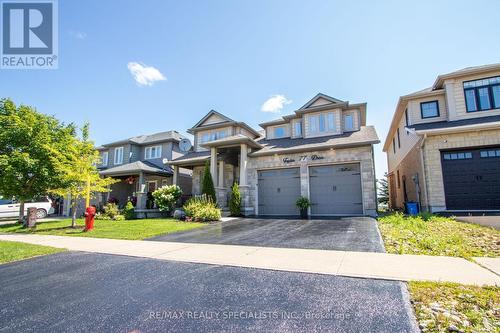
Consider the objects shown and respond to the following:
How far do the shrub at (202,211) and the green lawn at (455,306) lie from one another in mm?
10536

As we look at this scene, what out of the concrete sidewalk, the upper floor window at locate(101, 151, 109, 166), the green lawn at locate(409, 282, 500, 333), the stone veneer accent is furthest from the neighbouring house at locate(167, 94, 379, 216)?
the upper floor window at locate(101, 151, 109, 166)

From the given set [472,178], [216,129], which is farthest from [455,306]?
[216,129]

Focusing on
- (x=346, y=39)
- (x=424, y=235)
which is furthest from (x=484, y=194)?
(x=346, y=39)

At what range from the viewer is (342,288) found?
329 centimetres

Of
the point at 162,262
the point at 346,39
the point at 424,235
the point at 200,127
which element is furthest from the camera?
the point at 200,127

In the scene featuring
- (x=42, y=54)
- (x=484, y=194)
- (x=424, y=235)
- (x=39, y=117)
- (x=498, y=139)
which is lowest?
(x=424, y=235)

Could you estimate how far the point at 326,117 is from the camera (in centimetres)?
1639

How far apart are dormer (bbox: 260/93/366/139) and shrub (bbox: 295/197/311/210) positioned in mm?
5184

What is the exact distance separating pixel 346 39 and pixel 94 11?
987cm

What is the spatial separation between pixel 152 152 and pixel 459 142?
22643 millimetres

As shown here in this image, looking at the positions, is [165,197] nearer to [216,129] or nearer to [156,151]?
[216,129]

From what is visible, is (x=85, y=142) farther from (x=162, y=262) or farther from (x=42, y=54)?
(x=162, y=262)

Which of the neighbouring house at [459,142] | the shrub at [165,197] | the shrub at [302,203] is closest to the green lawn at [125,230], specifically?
the shrub at [165,197]

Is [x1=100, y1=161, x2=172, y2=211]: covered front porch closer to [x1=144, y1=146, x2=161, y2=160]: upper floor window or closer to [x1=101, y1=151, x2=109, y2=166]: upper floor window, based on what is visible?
[x1=144, y1=146, x2=161, y2=160]: upper floor window
